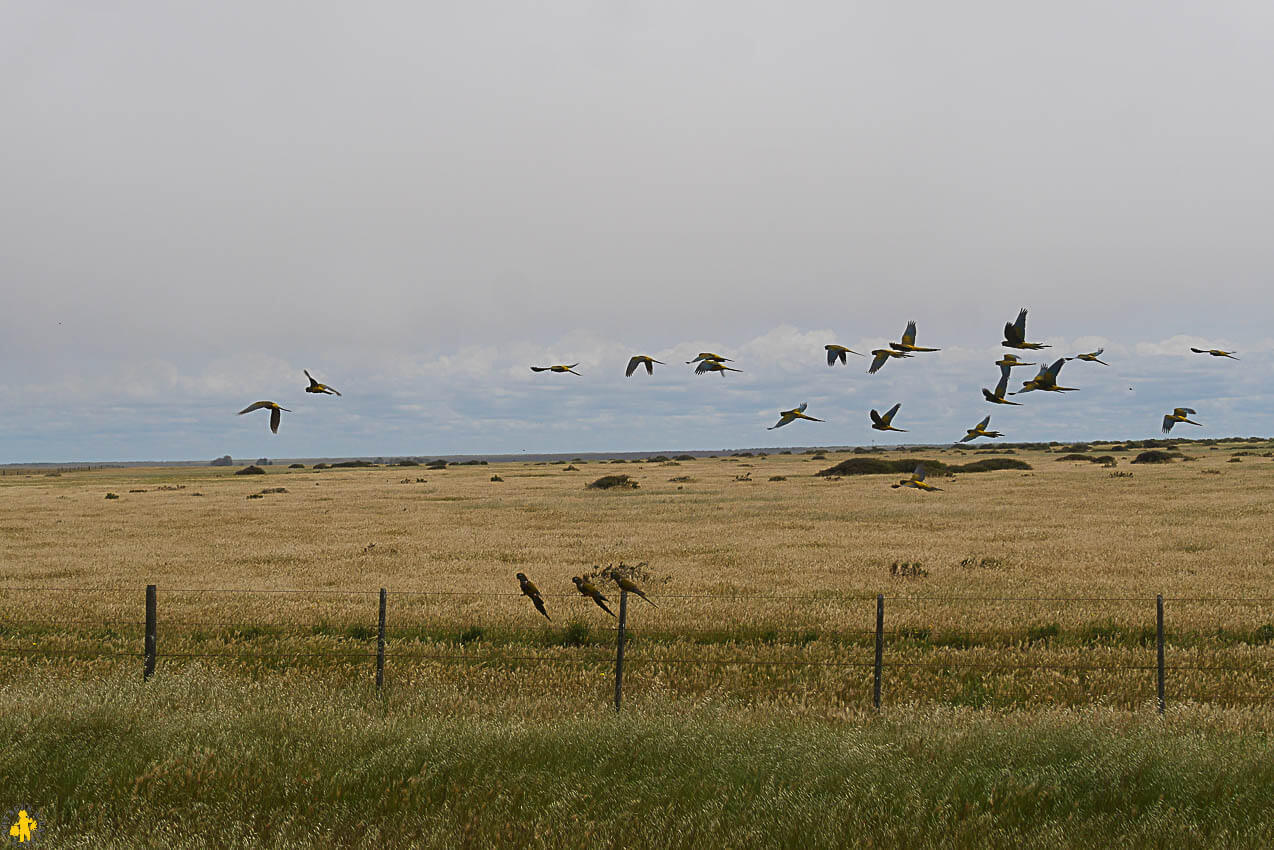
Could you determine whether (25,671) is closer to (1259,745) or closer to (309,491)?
(1259,745)

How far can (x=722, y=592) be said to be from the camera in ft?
69.1

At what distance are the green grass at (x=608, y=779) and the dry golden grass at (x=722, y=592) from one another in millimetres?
3191

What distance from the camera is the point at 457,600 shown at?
64.6ft

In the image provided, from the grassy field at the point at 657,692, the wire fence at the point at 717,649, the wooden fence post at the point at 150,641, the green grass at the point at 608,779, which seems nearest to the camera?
the green grass at the point at 608,779

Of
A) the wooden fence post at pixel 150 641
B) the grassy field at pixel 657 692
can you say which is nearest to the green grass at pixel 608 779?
the grassy field at pixel 657 692

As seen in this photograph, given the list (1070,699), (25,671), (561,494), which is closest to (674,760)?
(1070,699)

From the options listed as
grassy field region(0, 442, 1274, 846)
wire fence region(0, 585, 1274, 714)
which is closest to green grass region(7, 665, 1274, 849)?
grassy field region(0, 442, 1274, 846)

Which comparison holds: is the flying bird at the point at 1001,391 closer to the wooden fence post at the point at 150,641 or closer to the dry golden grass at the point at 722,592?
the dry golden grass at the point at 722,592

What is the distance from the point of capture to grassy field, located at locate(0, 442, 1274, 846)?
702 centimetres

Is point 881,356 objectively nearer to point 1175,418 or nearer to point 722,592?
point 1175,418

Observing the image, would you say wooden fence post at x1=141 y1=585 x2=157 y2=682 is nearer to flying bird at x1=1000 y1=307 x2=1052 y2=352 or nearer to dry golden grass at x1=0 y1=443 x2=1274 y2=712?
dry golden grass at x1=0 y1=443 x2=1274 y2=712

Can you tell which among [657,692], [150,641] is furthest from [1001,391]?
[150,641]

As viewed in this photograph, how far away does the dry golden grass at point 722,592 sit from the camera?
45.8ft

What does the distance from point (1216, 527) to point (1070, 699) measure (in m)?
26.0
